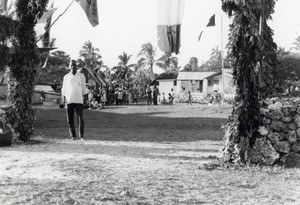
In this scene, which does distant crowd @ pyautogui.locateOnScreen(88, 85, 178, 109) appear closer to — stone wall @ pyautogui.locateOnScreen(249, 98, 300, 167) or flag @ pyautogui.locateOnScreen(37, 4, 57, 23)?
flag @ pyautogui.locateOnScreen(37, 4, 57, 23)

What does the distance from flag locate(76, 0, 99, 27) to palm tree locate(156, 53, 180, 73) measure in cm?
5707

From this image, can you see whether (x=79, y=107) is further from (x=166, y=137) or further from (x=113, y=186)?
(x=113, y=186)

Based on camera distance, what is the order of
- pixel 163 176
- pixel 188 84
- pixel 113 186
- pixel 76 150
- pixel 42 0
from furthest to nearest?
pixel 188 84 < pixel 42 0 < pixel 76 150 < pixel 163 176 < pixel 113 186

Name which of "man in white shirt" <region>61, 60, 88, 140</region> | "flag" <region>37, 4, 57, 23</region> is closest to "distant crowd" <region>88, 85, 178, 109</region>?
"flag" <region>37, 4, 57, 23</region>

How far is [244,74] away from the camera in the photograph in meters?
7.05

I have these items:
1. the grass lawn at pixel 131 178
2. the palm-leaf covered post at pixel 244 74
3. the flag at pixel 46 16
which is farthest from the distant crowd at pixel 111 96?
the palm-leaf covered post at pixel 244 74

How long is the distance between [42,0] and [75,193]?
19.6ft

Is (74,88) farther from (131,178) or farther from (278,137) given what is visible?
(278,137)

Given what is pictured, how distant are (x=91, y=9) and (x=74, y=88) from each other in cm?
209

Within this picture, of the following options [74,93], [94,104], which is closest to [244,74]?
[74,93]

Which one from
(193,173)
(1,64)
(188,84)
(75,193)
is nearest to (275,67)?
(193,173)

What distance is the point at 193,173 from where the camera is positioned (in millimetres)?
6246

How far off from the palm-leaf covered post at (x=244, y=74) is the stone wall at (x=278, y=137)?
0.14 m

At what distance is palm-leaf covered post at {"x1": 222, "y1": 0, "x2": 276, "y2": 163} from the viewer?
6969 millimetres
